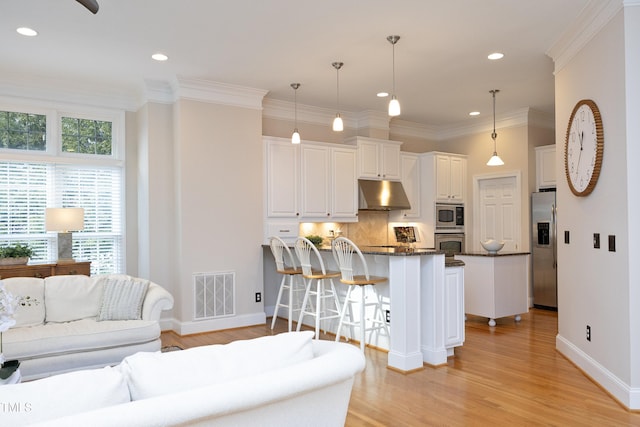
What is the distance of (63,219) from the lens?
16.7ft

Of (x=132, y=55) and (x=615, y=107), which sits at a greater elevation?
(x=132, y=55)

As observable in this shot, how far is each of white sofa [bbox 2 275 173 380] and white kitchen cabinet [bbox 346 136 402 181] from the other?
12.1 feet

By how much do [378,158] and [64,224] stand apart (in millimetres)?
4224

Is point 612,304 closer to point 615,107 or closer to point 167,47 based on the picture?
point 615,107

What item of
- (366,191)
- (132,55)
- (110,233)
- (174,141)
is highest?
(132,55)

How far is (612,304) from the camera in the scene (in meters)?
3.38

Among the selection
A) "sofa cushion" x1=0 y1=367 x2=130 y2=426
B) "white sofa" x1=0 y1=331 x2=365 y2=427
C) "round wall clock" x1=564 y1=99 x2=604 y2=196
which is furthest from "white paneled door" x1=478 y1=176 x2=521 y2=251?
"sofa cushion" x1=0 y1=367 x2=130 y2=426

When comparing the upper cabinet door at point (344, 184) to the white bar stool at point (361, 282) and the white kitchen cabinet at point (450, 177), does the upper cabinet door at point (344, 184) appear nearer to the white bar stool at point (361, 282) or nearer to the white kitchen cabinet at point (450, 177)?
the white kitchen cabinet at point (450, 177)

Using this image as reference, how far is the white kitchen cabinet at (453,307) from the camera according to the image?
4.20 meters

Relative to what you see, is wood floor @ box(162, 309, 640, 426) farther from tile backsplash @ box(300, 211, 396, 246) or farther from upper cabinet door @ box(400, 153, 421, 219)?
upper cabinet door @ box(400, 153, 421, 219)

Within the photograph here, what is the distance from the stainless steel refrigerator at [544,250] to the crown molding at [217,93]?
4.19m

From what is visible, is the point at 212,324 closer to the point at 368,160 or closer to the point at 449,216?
the point at 368,160

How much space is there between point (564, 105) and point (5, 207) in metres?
5.88

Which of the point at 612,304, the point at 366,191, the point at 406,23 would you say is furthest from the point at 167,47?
the point at 612,304
